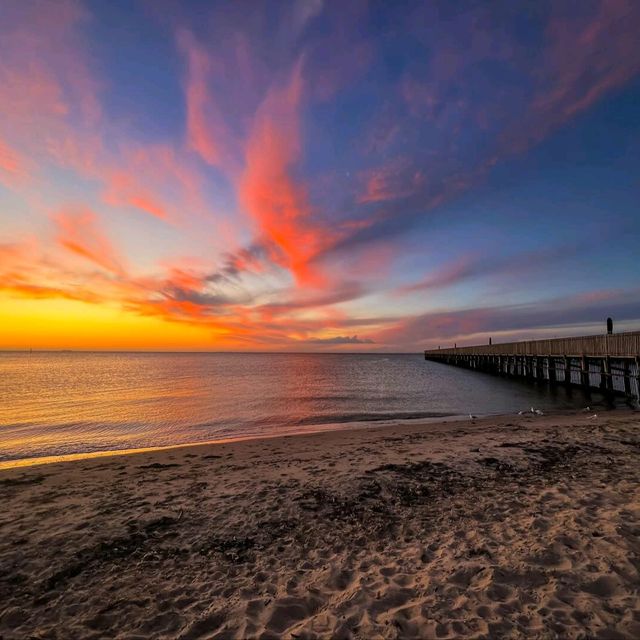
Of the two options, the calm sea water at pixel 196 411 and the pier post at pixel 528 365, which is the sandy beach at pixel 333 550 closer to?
the calm sea water at pixel 196 411

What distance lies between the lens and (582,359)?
29.9 metres

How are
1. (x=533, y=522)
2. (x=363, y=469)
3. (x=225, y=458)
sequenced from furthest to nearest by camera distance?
(x=225, y=458) → (x=363, y=469) → (x=533, y=522)

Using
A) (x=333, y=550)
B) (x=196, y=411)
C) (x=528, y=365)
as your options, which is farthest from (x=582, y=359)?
(x=333, y=550)

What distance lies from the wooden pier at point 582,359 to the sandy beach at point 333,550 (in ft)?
65.8

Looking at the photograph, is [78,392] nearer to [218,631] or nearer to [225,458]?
[225,458]

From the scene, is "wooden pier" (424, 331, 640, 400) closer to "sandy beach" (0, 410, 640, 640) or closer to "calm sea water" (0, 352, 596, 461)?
"calm sea water" (0, 352, 596, 461)

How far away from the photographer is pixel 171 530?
19.5 ft

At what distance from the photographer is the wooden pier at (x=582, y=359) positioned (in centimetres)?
2531

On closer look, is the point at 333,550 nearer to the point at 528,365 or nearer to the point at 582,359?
the point at 582,359

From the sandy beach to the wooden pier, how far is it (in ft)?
65.8

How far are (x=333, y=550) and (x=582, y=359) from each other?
107 feet

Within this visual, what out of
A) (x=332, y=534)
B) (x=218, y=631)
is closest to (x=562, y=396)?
(x=332, y=534)

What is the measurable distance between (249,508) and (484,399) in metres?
26.0

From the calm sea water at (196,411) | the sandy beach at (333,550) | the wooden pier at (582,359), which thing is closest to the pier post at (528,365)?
the wooden pier at (582,359)
